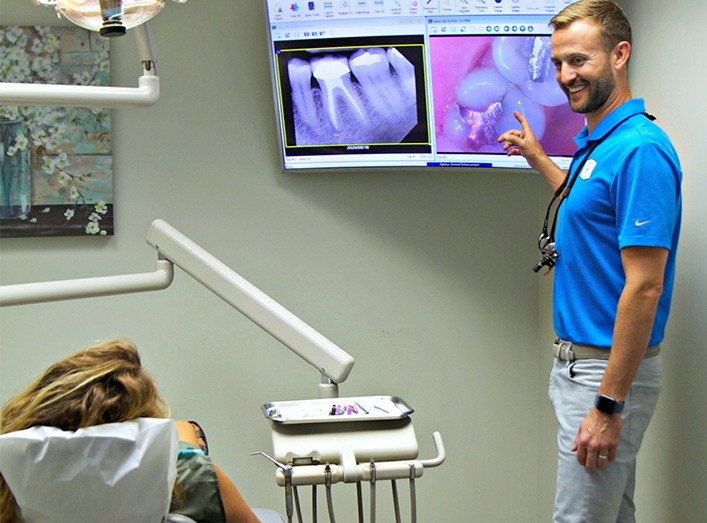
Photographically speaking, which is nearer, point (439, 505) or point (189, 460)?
point (189, 460)

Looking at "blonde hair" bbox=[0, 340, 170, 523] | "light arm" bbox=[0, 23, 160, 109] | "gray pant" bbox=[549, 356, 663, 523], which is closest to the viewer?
"blonde hair" bbox=[0, 340, 170, 523]

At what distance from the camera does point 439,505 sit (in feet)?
10.7

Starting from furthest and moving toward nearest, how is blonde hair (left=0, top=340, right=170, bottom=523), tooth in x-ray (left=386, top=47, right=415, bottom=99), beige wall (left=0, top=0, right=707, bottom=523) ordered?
beige wall (left=0, top=0, right=707, bottom=523), tooth in x-ray (left=386, top=47, right=415, bottom=99), blonde hair (left=0, top=340, right=170, bottom=523)

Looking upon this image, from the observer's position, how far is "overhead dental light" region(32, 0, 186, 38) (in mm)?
1354

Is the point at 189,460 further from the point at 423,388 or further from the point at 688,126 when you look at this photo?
the point at 423,388

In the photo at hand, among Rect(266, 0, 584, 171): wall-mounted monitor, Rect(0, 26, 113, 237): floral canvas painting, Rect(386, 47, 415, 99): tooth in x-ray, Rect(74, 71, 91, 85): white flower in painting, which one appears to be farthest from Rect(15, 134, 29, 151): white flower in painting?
Rect(386, 47, 415, 99): tooth in x-ray

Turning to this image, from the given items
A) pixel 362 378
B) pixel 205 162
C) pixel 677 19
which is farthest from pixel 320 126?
pixel 677 19

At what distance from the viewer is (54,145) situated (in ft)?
9.80

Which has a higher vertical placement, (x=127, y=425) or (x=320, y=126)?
(x=320, y=126)

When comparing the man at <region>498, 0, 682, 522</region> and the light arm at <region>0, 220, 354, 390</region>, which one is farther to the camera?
the light arm at <region>0, 220, 354, 390</region>

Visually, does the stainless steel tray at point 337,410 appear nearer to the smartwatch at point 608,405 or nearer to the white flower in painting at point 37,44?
the smartwatch at point 608,405

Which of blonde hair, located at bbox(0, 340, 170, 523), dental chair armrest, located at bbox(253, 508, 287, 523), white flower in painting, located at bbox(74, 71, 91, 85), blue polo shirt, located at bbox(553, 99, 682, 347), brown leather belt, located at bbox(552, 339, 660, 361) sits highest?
white flower in painting, located at bbox(74, 71, 91, 85)

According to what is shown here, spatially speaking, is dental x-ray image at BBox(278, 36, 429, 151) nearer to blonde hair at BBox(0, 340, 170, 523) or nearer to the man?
the man

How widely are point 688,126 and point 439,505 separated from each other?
161cm
